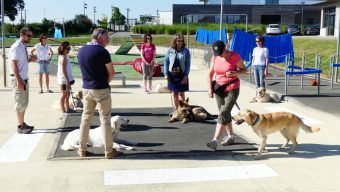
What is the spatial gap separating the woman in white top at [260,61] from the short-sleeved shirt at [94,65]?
6790 mm

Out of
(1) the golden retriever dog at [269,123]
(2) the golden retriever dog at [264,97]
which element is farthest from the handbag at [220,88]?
(2) the golden retriever dog at [264,97]

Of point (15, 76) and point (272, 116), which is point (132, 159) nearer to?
point (272, 116)

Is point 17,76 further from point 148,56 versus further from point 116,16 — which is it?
point 116,16

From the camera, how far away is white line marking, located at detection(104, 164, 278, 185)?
A: 561 centimetres

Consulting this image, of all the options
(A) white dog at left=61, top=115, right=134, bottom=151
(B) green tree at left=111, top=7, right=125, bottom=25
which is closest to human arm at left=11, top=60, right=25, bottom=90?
(A) white dog at left=61, top=115, right=134, bottom=151

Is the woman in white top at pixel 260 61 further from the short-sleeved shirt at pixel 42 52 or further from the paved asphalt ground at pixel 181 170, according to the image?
the short-sleeved shirt at pixel 42 52

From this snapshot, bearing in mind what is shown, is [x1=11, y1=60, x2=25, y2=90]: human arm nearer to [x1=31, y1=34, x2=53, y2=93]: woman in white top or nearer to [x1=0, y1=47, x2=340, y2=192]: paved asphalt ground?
[x1=0, y1=47, x2=340, y2=192]: paved asphalt ground

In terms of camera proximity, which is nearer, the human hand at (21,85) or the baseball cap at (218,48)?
the baseball cap at (218,48)

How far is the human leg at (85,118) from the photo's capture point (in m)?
6.26

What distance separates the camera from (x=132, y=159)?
21.2ft

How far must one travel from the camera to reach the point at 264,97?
11.7m

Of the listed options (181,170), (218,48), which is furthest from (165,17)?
(181,170)

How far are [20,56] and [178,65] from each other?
3.09 metres

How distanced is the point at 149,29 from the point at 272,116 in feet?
189
